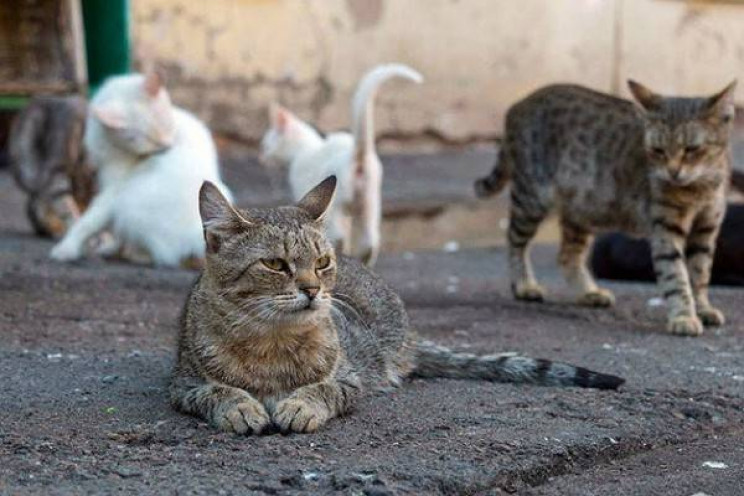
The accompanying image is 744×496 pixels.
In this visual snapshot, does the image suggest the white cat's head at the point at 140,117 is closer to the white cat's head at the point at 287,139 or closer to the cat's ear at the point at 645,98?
the white cat's head at the point at 287,139

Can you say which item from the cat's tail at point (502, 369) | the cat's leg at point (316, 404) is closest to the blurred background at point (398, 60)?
the cat's tail at point (502, 369)

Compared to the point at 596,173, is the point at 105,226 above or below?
below

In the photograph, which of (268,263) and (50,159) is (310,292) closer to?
(268,263)

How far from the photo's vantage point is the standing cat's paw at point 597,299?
688 cm

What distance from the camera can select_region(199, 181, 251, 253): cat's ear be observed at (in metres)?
4.09

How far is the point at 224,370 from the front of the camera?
414cm

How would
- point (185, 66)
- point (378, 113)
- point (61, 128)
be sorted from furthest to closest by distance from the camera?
point (378, 113) < point (185, 66) < point (61, 128)

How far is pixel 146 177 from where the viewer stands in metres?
7.83

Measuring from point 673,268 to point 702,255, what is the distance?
0.86ft

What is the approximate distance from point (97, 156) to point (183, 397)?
13.6 ft

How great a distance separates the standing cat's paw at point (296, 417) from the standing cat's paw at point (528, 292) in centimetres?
309

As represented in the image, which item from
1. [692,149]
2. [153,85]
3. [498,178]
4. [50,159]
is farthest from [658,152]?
[50,159]

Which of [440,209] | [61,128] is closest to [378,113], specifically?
[440,209]

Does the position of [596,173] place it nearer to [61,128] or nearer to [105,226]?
[105,226]
